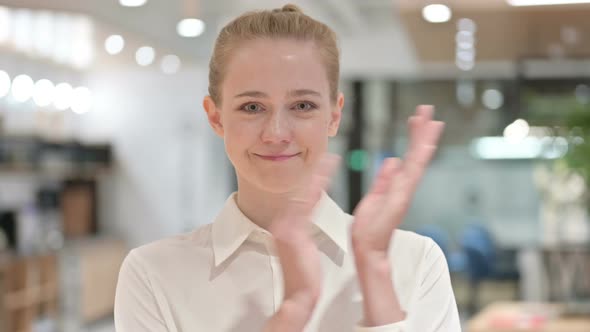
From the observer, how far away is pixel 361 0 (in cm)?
563

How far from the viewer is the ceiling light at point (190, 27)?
316cm

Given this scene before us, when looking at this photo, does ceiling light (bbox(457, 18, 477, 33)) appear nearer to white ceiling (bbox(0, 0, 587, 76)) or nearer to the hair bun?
white ceiling (bbox(0, 0, 587, 76))

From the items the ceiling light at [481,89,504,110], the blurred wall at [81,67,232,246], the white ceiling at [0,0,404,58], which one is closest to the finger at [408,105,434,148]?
the white ceiling at [0,0,404,58]

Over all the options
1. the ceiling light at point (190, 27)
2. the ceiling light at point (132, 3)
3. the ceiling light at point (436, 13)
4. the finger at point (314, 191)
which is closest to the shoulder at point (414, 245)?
the finger at point (314, 191)

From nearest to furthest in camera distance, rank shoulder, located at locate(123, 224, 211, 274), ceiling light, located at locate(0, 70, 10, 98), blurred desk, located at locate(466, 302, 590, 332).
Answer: shoulder, located at locate(123, 224, 211, 274), blurred desk, located at locate(466, 302, 590, 332), ceiling light, located at locate(0, 70, 10, 98)

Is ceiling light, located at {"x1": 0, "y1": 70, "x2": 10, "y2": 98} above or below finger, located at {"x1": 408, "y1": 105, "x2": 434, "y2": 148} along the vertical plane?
above

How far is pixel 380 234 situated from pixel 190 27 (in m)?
2.44

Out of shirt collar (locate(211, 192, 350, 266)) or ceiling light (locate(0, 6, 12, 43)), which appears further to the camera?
ceiling light (locate(0, 6, 12, 43))

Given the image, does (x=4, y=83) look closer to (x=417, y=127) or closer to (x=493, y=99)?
(x=493, y=99)

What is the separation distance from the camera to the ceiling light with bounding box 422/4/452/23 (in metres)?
4.03

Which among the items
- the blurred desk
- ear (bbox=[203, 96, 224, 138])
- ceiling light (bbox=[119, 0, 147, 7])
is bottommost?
the blurred desk

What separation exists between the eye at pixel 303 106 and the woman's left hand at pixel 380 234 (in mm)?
169

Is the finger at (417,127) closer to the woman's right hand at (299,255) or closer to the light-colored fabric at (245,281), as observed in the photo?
the woman's right hand at (299,255)

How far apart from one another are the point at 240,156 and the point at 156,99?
27.3 feet
